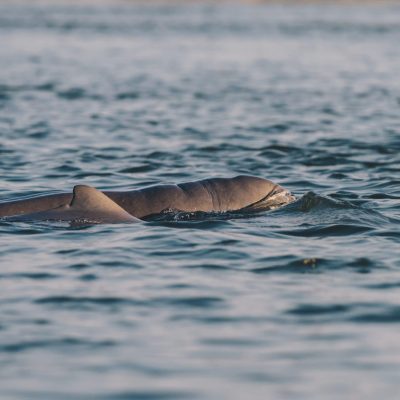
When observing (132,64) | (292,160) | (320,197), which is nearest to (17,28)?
(132,64)

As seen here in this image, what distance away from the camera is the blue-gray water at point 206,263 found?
26.4ft

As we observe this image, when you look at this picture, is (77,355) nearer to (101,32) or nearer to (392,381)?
(392,381)

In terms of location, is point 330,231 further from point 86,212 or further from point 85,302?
point 85,302

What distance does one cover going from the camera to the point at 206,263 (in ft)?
36.7

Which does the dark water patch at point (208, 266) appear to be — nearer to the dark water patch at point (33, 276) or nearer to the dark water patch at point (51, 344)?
the dark water patch at point (33, 276)

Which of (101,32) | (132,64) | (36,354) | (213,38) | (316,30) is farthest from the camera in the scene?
(316,30)

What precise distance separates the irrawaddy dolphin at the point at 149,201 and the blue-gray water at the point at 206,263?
0.23 m

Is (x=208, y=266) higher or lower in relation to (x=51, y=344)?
higher

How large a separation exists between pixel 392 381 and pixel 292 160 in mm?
11119

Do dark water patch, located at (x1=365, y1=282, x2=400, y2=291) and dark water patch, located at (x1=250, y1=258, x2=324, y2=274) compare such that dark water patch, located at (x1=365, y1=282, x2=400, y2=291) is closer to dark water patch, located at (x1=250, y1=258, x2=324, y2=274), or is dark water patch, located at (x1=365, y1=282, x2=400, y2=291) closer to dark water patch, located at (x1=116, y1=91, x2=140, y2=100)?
dark water patch, located at (x1=250, y1=258, x2=324, y2=274)

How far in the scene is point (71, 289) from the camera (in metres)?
10.2

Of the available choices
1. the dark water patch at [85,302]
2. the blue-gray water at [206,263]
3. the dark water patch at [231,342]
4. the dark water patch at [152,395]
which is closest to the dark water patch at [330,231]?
the blue-gray water at [206,263]

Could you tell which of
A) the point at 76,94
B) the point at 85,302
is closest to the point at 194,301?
the point at 85,302

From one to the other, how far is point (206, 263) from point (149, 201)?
2.44m
